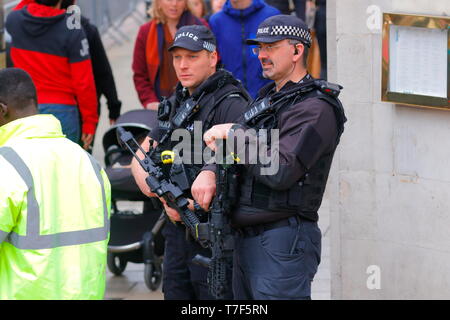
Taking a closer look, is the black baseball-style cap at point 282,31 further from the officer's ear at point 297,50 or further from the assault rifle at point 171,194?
the assault rifle at point 171,194

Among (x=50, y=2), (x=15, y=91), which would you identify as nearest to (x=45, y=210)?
(x=15, y=91)

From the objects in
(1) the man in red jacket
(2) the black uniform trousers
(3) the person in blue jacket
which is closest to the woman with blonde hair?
(3) the person in blue jacket

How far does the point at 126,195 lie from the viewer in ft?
23.0

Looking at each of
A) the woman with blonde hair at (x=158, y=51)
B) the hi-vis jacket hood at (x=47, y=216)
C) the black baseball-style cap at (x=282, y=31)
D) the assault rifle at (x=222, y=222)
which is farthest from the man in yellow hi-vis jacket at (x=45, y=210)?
the woman with blonde hair at (x=158, y=51)

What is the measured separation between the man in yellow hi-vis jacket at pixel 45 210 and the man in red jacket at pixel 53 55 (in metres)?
3.07

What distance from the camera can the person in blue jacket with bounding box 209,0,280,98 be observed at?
707 centimetres

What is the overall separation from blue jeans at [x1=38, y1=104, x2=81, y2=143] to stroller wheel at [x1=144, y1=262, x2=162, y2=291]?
112cm

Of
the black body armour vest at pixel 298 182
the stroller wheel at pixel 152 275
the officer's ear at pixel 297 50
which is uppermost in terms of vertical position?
the officer's ear at pixel 297 50

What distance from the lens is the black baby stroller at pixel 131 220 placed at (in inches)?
268

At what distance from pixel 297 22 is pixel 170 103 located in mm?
1017

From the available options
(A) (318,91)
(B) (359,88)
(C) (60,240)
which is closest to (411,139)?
(B) (359,88)

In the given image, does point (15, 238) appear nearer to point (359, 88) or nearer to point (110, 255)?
point (359, 88)

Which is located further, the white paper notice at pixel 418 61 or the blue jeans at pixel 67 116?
the blue jeans at pixel 67 116

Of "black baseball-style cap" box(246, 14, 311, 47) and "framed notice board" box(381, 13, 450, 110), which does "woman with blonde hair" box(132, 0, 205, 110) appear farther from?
"black baseball-style cap" box(246, 14, 311, 47)
